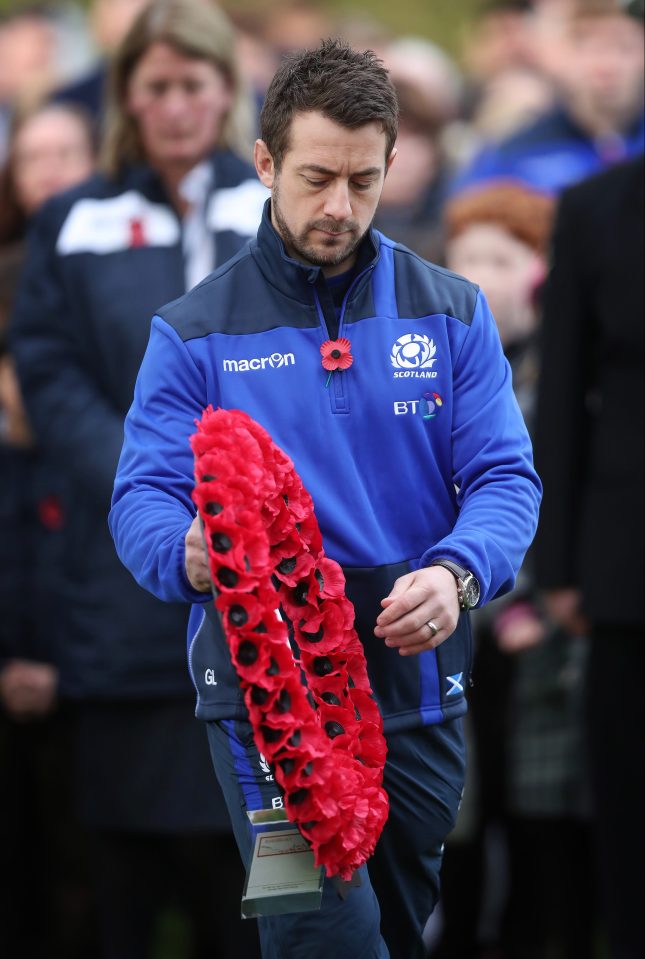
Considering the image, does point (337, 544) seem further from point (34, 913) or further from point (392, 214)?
point (392, 214)

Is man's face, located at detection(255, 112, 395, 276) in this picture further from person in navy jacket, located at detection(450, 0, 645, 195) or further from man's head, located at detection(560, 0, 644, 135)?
man's head, located at detection(560, 0, 644, 135)

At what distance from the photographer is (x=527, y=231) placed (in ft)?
18.9

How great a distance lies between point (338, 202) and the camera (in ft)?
10.1

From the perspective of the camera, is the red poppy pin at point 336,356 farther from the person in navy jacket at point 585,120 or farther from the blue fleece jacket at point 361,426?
the person in navy jacket at point 585,120

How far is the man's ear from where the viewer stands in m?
3.26

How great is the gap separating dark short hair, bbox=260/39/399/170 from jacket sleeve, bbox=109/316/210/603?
0.44m

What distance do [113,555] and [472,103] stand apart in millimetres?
5823

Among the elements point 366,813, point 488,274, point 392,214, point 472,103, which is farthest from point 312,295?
point 472,103

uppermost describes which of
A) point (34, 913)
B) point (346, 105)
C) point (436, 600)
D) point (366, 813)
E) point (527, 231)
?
point (346, 105)

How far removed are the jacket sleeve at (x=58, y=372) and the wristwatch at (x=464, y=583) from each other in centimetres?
185

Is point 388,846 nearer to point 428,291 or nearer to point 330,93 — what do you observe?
point 428,291

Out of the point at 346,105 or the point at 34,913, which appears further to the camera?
the point at 34,913

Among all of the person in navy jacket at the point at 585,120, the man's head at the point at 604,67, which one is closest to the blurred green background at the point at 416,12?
the person in navy jacket at the point at 585,120

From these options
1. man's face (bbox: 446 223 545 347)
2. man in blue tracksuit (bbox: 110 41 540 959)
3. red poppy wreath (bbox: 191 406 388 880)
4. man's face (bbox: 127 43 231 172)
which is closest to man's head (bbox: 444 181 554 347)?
man's face (bbox: 446 223 545 347)
